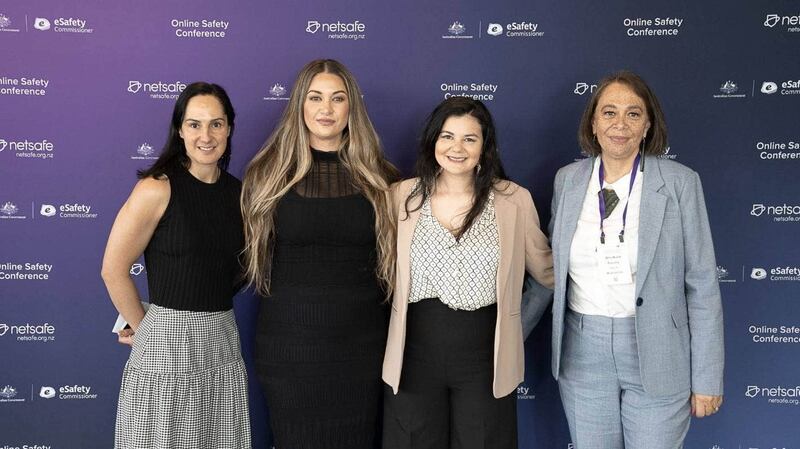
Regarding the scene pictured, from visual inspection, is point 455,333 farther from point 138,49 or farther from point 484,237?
point 138,49

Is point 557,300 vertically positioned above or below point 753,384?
above

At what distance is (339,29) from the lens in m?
2.98

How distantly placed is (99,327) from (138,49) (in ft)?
4.39

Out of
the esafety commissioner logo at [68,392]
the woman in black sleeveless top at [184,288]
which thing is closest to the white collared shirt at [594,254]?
the woman in black sleeveless top at [184,288]

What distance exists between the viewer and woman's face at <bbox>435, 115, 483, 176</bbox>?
2.33 meters

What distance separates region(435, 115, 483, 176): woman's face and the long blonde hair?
29 centimetres

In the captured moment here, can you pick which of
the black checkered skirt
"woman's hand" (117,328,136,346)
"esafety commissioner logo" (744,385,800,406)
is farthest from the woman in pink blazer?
"esafety commissioner logo" (744,385,800,406)

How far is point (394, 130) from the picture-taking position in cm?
304

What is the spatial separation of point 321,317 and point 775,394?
2.39 m

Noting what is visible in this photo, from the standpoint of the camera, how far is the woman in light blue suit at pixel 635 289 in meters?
2.25

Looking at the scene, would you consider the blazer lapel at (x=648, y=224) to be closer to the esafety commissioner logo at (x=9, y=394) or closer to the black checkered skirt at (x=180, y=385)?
the black checkered skirt at (x=180, y=385)

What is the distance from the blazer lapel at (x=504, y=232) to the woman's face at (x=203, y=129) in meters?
1.07

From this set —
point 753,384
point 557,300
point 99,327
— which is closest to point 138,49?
point 99,327

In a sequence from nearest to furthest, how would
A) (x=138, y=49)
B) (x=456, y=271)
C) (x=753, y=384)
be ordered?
(x=456, y=271) < (x=138, y=49) < (x=753, y=384)
